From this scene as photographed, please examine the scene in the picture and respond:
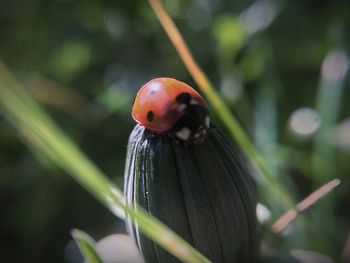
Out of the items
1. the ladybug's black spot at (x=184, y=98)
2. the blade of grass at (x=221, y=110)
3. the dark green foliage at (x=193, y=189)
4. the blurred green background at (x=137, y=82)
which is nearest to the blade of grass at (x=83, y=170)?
the dark green foliage at (x=193, y=189)

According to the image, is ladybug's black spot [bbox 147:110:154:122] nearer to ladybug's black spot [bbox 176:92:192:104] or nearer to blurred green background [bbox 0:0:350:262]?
ladybug's black spot [bbox 176:92:192:104]

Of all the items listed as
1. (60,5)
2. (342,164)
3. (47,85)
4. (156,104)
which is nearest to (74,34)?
(60,5)

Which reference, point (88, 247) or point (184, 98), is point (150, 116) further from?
point (88, 247)

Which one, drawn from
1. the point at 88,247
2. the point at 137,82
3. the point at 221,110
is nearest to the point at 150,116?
the point at 88,247

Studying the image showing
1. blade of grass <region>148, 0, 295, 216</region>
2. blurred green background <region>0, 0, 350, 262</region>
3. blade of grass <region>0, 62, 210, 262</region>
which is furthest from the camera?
blurred green background <region>0, 0, 350, 262</region>

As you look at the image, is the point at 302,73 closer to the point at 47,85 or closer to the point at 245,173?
the point at 47,85

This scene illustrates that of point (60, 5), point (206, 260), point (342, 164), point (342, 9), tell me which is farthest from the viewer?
point (60, 5)

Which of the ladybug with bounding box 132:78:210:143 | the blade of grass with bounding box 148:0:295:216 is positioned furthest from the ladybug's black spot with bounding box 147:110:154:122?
the blade of grass with bounding box 148:0:295:216

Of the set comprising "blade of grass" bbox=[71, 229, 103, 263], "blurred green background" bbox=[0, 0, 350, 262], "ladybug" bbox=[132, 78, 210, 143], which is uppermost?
"ladybug" bbox=[132, 78, 210, 143]
